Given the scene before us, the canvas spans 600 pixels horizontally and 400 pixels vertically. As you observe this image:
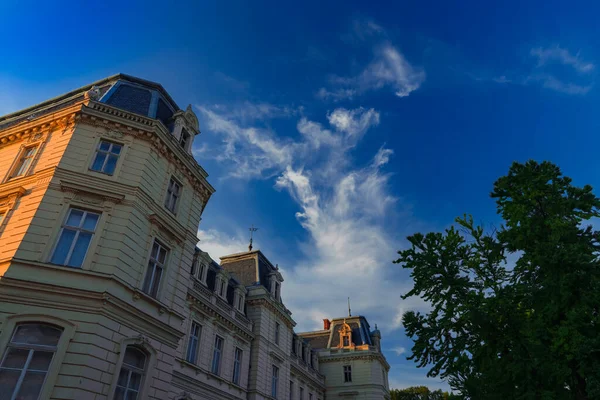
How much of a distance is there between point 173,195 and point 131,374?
25.6 feet

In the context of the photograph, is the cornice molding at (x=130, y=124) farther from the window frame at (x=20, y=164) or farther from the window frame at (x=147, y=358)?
the window frame at (x=147, y=358)

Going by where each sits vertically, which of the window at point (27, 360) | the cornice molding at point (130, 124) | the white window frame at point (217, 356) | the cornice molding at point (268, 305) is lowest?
the window at point (27, 360)

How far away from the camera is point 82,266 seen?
44.1 feet

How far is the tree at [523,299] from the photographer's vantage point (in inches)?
437

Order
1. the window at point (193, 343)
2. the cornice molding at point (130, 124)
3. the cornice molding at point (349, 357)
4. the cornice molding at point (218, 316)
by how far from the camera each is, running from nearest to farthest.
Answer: the cornice molding at point (130, 124) < the window at point (193, 343) < the cornice molding at point (218, 316) < the cornice molding at point (349, 357)

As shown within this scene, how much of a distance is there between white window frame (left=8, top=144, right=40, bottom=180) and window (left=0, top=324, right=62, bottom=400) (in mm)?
6951

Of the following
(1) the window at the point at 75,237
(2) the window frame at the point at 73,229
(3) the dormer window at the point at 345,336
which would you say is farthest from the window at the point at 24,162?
(3) the dormer window at the point at 345,336

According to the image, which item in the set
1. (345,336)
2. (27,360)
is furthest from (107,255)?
(345,336)

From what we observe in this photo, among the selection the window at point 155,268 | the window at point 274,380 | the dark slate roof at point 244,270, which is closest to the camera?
the window at point 155,268

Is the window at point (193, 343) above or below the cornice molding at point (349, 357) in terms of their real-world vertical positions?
below

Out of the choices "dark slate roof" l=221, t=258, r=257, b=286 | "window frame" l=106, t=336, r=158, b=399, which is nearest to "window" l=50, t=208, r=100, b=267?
"window frame" l=106, t=336, r=158, b=399

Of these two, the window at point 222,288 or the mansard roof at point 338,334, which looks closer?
the window at point 222,288

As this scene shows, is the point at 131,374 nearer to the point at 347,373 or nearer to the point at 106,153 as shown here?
the point at 106,153

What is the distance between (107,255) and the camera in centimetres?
1391
